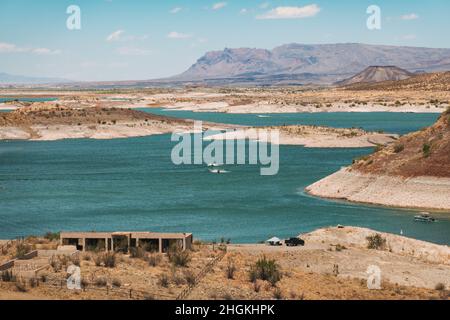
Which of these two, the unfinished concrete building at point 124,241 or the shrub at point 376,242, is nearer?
the unfinished concrete building at point 124,241

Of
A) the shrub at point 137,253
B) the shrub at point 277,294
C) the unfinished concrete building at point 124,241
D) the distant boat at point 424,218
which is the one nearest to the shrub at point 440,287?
the shrub at point 277,294

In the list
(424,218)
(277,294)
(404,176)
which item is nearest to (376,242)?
(424,218)

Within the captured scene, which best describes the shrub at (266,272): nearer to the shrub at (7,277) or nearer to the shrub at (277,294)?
the shrub at (277,294)

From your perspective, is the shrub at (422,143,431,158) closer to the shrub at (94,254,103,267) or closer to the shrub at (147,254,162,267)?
the shrub at (147,254,162,267)

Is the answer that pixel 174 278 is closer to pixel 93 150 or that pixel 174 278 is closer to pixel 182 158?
pixel 182 158

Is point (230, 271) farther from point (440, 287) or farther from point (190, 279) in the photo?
point (440, 287)
